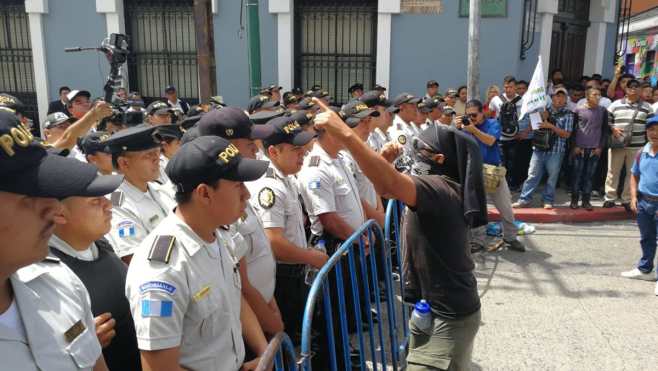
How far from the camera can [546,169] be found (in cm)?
854

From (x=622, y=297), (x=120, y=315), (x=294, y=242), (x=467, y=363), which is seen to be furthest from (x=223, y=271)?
(x=622, y=297)

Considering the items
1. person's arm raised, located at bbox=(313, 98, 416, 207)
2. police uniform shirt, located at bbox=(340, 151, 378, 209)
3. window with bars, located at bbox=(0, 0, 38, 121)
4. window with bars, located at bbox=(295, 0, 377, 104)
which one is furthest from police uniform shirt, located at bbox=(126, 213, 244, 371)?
window with bars, located at bbox=(0, 0, 38, 121)

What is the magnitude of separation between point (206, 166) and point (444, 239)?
133 cm

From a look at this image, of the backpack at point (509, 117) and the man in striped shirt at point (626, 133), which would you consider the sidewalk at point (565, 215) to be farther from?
the backpack at point (509, 117)

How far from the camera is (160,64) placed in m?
12.1

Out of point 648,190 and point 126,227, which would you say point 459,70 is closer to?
point 648,190

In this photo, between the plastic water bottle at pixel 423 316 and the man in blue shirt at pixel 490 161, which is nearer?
the plastic water bottle at pixel 423 316

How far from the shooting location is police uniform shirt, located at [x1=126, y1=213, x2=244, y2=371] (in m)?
1.93

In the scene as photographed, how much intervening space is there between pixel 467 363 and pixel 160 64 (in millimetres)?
10990

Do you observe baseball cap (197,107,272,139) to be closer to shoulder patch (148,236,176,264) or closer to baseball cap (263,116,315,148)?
baseball cap (263,116,315,148)

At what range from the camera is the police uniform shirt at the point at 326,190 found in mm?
4055

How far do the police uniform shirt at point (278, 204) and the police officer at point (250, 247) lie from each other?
0.77 feet

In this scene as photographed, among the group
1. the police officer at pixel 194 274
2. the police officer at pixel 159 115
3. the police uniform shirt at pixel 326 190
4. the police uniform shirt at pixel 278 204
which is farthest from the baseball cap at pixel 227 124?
the police officer at pixel 159 115

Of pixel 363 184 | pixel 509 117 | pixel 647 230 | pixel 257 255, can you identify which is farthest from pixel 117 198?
pixel 509 117
